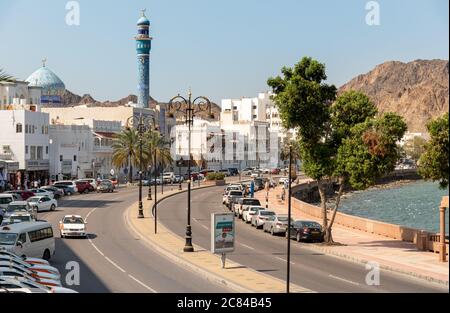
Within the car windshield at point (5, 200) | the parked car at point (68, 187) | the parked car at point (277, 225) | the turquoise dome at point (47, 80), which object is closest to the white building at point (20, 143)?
the parked car at point (68, 187)

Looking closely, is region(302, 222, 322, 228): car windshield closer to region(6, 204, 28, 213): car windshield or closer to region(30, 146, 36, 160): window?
region(6, 204, 28, 213): car windshield

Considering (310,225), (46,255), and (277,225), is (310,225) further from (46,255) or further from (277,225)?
(46,255)

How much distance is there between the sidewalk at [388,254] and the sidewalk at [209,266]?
20.9ft

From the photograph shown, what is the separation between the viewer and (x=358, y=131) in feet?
134

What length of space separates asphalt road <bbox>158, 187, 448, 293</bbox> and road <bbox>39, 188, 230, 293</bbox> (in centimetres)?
360

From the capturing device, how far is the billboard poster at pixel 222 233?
1302 inches

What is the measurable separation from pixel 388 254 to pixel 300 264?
5.64m

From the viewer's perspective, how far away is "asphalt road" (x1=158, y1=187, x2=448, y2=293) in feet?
96.5

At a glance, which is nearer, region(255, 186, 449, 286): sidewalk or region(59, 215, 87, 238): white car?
region(255, 186, 449, 286): sidewalk

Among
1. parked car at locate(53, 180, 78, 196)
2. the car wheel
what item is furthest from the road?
parked car at locate(53, 180, 78, 196)

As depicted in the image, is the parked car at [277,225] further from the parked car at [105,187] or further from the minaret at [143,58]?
the minaret at [143,58]
